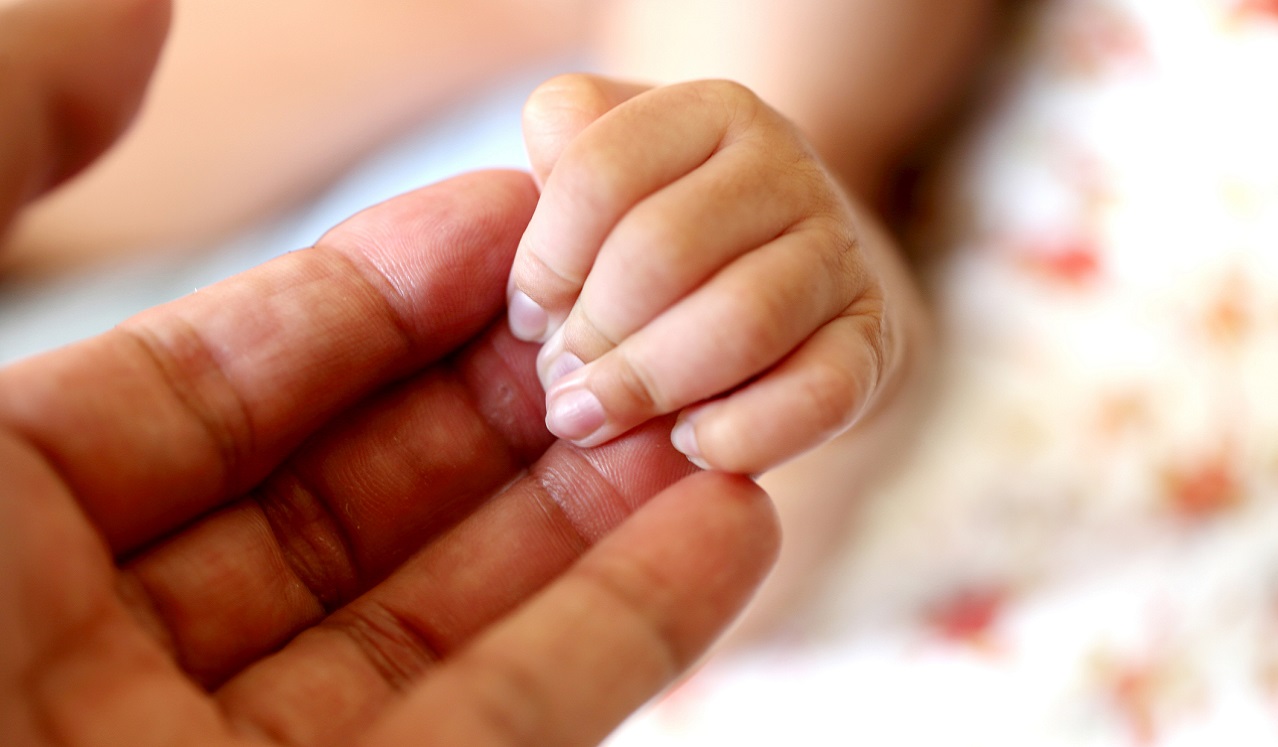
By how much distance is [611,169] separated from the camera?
1.53 feet

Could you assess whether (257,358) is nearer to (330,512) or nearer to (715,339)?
(330,512)

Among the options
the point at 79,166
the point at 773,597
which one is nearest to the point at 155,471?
the point at 79,166

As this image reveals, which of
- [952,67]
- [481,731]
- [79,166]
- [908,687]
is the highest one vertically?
[79,166]

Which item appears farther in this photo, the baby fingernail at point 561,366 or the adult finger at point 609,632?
the baby fingernail at point 561,366

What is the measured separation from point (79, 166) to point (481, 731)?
393mm

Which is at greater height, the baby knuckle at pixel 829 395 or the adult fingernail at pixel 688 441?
the baby knuckle at pixel 829 395

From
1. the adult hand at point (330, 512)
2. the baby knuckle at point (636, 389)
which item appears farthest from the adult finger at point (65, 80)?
the baby knuckle at point (636, 389)

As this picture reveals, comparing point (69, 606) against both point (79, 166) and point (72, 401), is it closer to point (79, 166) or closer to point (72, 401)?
point (72, 401)

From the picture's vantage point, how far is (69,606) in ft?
1.32

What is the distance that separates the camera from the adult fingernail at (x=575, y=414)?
0.49 metres

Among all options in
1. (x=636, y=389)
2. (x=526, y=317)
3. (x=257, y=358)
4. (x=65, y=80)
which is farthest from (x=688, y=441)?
(x=65, y=80)

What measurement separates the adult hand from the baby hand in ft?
0.16

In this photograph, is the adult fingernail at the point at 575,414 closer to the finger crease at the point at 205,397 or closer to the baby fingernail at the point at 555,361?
the baby fingernail at the point at 555,361

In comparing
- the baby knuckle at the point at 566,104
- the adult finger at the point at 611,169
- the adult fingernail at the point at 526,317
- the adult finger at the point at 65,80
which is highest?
the adult finger at the point at 65,80
